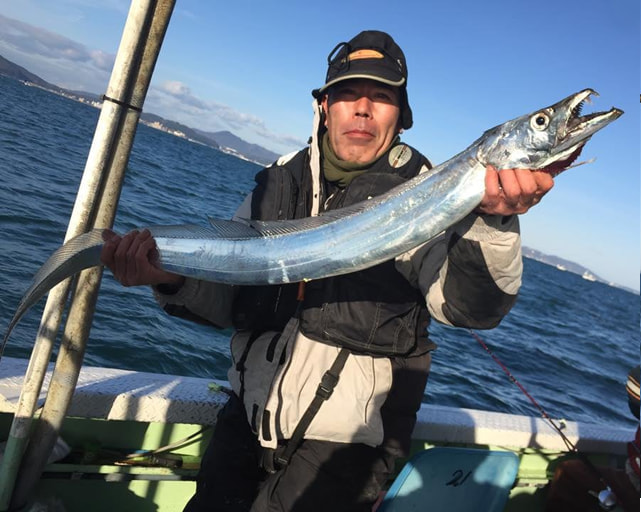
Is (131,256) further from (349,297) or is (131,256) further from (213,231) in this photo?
(349,297)

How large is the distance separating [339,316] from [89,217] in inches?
56.8

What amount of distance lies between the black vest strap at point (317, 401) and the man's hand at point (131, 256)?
3.45ft

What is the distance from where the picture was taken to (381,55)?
296cm

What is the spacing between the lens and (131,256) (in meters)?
2.46

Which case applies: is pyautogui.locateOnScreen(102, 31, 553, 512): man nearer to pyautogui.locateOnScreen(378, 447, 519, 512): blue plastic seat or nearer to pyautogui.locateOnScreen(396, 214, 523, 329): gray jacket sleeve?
pyautogui.locateOnScreen(396, 214, 523, 329): gray jacket sleeve

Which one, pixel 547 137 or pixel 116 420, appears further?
pixel 116 420

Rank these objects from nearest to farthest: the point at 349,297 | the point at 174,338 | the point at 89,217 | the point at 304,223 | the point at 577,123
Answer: the point at 577,123 → the point at 304,223 → the point at 89,217 → the point at 349,297 → the point at 174,338

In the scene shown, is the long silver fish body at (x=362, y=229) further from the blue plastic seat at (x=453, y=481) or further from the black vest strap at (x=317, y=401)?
the blue plastic seat at (x=453, y=481)

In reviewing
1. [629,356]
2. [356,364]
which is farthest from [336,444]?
[629,356]

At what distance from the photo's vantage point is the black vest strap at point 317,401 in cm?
249

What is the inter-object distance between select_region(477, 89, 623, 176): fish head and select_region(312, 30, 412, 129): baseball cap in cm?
104

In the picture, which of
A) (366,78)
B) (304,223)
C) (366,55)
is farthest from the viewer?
(366,55)

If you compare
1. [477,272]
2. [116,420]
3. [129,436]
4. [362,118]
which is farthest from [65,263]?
[477,272]

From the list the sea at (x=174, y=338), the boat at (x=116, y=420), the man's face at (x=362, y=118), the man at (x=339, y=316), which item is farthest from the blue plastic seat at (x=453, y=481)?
the sea at (x=174, y=338)
